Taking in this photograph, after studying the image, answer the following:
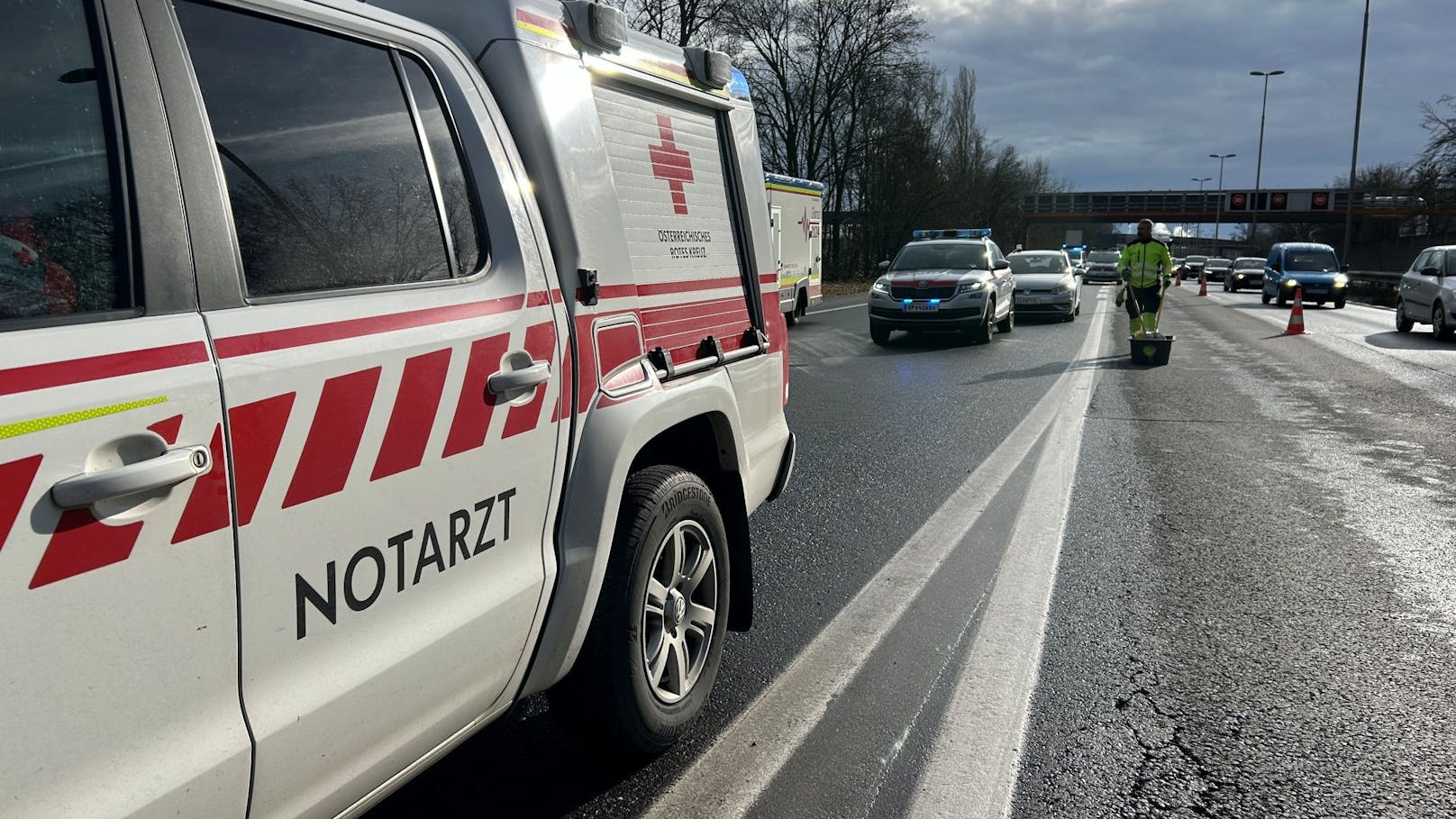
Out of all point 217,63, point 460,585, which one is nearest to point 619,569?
point 460,585

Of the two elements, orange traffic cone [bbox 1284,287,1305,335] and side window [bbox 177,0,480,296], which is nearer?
side window [bbox 177,0,480,296]

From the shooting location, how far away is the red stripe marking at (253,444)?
167 cm

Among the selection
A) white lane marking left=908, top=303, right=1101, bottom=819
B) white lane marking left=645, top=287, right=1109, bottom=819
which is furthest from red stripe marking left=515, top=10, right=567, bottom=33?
white lane marking left=908, top=303, right=1101, bottom=819

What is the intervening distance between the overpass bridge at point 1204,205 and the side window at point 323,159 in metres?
77.0

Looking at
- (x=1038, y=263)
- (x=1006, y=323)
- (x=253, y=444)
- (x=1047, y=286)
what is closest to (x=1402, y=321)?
(x=1047, y=286)

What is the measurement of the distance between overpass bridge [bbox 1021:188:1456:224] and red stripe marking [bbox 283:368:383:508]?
7744 centimetres

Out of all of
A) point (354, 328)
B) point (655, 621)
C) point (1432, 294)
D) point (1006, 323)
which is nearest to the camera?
point (354, 328)

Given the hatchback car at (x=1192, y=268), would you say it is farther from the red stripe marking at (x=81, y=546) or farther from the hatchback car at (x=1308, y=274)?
the red stripe marking at (x=81, y=546)

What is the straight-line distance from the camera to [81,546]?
1.44 m

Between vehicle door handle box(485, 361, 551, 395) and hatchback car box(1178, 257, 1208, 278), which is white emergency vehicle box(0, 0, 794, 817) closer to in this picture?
vehicle door handle box(485, 361, 551, 395)

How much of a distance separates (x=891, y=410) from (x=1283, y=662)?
233 inches

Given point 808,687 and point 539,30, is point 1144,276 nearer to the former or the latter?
point 808,687

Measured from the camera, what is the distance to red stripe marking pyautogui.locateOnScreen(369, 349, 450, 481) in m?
1.98

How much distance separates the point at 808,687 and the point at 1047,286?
742 inches
